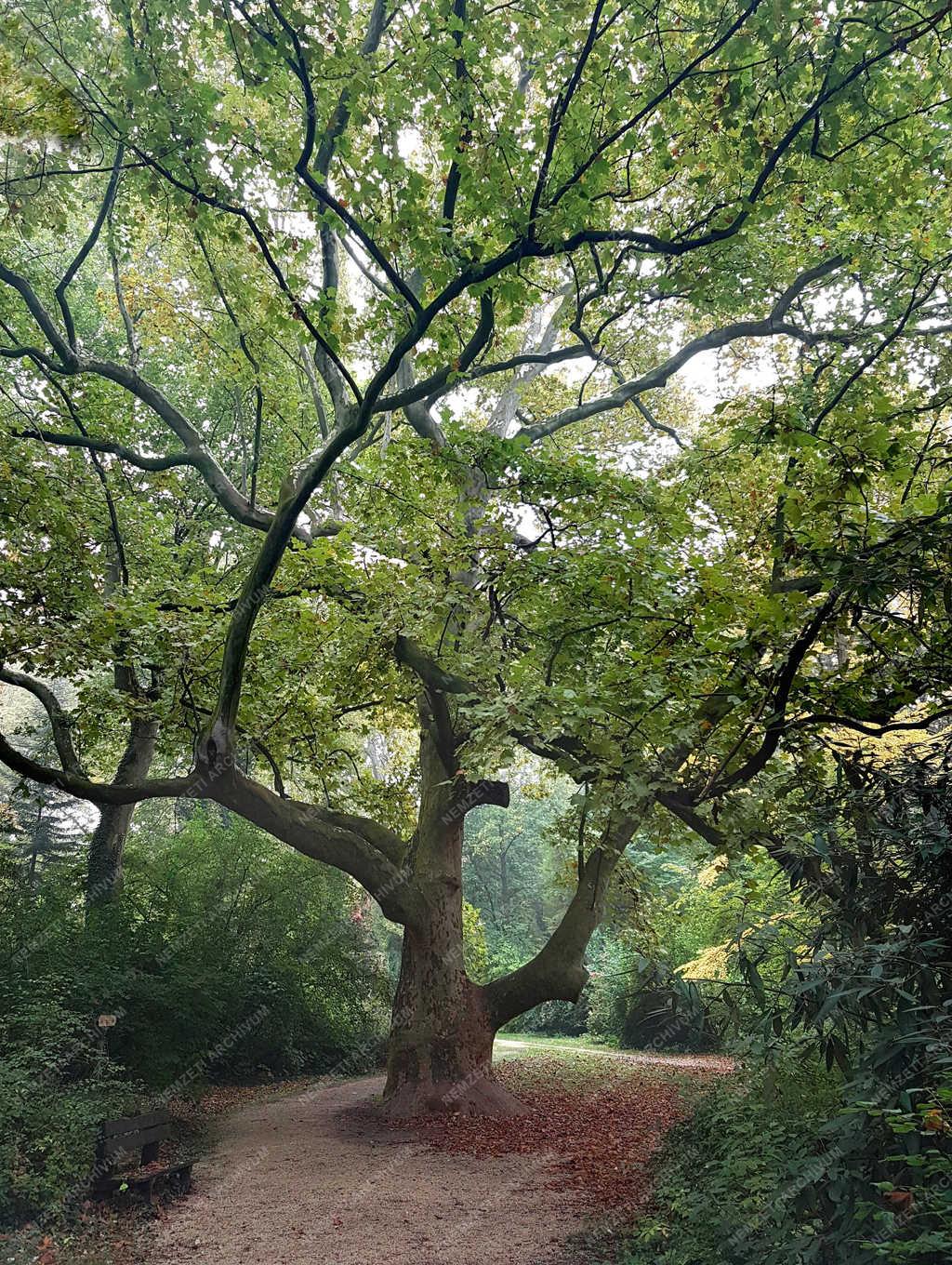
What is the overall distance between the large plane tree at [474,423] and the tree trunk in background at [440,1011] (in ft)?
0.18

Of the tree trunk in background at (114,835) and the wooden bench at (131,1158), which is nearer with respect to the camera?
the wooden bench at (131,1158)

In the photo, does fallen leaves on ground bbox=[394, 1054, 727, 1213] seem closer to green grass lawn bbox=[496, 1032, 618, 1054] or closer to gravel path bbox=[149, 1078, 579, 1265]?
gravel path bbox=[149, 1078, 579, 1265]

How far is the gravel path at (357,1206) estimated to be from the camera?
5.89 meters

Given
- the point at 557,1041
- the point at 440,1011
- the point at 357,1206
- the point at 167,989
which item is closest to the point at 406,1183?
the point at 357,1206

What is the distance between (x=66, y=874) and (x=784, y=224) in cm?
1242

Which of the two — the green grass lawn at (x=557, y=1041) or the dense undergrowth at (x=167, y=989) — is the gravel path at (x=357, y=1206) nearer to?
the dense undergrowth at (x=167, y=989)

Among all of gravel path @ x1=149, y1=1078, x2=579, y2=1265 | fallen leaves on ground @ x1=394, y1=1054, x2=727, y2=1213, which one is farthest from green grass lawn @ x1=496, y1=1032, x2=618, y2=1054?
gravel path @ x1=149, y1=1078, x2=579, y2=1265

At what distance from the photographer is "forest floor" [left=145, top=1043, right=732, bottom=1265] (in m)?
5.99

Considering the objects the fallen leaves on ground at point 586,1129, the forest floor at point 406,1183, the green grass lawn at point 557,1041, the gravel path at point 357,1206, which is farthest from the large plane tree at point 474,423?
the green grass lawn at point 557,1041

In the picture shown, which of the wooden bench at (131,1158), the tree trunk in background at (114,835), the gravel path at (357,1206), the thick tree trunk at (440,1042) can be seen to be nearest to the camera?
the gravel path at (357,1206)

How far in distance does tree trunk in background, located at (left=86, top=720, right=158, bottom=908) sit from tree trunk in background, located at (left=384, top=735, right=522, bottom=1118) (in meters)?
5.09

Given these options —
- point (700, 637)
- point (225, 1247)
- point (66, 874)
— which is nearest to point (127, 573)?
point (66, 874)

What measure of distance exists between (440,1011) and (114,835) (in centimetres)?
656

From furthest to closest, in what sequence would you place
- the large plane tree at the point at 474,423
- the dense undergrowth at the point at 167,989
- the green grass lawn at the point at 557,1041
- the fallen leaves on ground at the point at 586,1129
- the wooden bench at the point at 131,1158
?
the green grass lawn at the point at 557,1041 → the fallen leaves on ground at the point at 586,1129 → the dense undergrowth at the point at 167,989 → the wooden bench at the point at 131,1158 → the large plane tree at the point at 474,423
